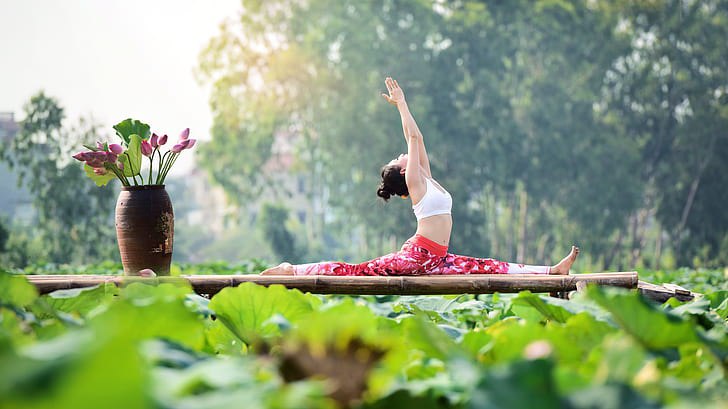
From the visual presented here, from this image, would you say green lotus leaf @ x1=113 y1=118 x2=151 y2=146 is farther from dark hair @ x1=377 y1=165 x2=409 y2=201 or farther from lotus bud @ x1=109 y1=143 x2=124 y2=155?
dark hair @ x1=377 y1=165 x2=409 y2=201

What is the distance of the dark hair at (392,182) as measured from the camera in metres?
4.12

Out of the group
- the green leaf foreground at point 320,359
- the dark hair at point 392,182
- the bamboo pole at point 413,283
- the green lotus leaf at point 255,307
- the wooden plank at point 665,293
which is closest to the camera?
the green leaf foreground at point 320,359

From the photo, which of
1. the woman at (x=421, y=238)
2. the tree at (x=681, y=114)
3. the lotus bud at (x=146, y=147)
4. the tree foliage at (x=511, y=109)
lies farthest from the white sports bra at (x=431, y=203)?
the tree at (x=681, y=114)

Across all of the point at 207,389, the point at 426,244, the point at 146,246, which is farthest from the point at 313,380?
the point at 426,244

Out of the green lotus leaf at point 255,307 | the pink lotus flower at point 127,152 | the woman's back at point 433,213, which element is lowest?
the woman's back at point 433,213

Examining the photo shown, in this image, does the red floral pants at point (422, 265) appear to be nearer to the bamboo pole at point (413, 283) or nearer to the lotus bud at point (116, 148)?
the bamboo pole at point (413, 283)

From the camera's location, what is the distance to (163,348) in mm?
657

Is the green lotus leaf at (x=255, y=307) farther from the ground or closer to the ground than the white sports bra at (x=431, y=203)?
farther from the ground

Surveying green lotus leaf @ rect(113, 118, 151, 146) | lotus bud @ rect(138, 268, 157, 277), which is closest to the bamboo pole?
lotus bud @ rect(138, 268, 157, 277)

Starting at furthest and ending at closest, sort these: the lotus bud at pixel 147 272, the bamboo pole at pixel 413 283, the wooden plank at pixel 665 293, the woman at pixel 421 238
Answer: the woman at pixel 421 238
the lotus bud at pixel 147 272
the bamboo pole at pixel 413 283
the wooden plank at pixel 665 293

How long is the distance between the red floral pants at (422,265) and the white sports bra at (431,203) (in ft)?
0.40

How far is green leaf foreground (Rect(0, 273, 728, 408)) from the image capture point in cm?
36

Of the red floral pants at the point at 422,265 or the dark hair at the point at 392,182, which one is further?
the dark hair at the point at 392,182

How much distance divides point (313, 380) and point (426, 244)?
3375mm
